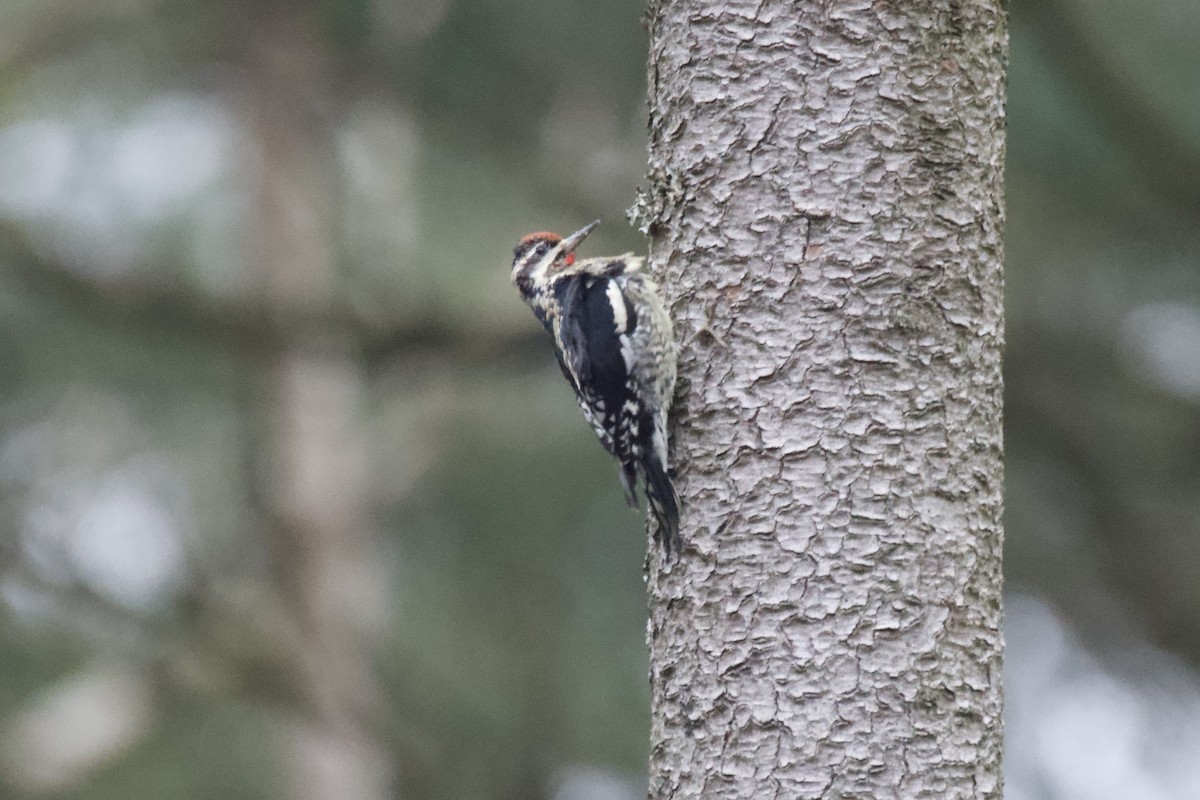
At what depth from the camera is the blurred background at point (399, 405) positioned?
226 inches

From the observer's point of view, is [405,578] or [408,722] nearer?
[408,722]

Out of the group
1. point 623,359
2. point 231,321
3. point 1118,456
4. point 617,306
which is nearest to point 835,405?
point 623,359

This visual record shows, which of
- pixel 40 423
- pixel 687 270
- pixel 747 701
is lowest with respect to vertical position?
pixel 747 701

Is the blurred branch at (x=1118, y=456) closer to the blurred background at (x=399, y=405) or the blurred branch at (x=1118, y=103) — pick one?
the blurred background at (x=399, y=405)

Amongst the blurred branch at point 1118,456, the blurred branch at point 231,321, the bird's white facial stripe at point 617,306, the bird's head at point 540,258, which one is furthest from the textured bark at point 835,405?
the blurred branch at point 231,321

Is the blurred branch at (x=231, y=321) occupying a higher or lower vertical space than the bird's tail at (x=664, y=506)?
higher

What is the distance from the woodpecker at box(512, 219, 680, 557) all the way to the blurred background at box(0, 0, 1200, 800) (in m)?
2.34

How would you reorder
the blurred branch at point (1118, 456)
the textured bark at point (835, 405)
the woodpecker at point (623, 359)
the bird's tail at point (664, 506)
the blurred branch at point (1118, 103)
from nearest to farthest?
the textured bark at point (835, 405) → the bird's tail at point (664, 506) → the woodpecker at point (623, 359) → the blurred branch at point (1118, 103) → the blurred branch at point (1118, 456)

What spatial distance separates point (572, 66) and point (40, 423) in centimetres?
366

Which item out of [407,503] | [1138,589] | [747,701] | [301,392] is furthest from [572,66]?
[747,701]

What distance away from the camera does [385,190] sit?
26.3ft

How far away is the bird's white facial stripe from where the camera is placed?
317 cm

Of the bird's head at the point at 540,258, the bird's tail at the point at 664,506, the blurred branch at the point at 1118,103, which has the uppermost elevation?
the blurred branch at the point at 1118,103

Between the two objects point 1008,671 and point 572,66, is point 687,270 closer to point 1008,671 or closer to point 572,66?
point 572,66
